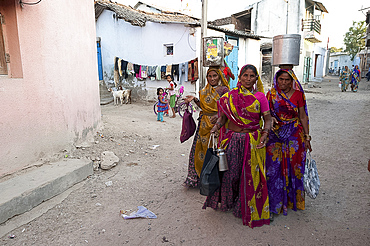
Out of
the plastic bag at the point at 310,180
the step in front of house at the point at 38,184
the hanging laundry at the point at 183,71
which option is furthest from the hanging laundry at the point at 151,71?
the plastic bag at the point at 310,180

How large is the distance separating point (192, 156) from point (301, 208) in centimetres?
142

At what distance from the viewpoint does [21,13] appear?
340 cm

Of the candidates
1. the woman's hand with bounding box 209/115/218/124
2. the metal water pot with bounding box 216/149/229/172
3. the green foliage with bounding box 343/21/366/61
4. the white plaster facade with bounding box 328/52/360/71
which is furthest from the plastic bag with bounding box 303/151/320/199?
the white plaster facade with bounding box 328/52/360/71

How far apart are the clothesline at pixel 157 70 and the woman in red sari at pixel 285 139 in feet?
24.5

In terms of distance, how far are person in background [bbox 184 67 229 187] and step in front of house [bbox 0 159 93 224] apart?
5.58ft

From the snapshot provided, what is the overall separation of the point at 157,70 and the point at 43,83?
7583 mm

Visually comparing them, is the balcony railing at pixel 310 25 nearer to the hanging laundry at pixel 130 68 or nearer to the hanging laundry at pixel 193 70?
the hanging laundry at pixel 193 70

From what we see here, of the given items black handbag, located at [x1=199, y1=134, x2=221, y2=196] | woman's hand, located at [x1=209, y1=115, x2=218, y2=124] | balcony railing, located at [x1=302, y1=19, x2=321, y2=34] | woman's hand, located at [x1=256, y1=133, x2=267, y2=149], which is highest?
balcony railing, located at [x1=302, y1=19, x2=321, y2=34]

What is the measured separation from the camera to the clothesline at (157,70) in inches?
397

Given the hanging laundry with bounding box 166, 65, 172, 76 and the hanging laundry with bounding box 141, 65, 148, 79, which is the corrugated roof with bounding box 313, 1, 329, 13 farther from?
the hanging laundry with bounding box 141, 65, 148, 79

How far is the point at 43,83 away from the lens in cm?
373

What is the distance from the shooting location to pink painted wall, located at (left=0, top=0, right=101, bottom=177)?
10.8ft

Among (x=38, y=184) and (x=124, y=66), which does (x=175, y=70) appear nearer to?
(x=124, y=66)

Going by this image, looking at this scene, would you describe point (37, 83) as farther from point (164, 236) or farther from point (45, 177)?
point (164, 236)
